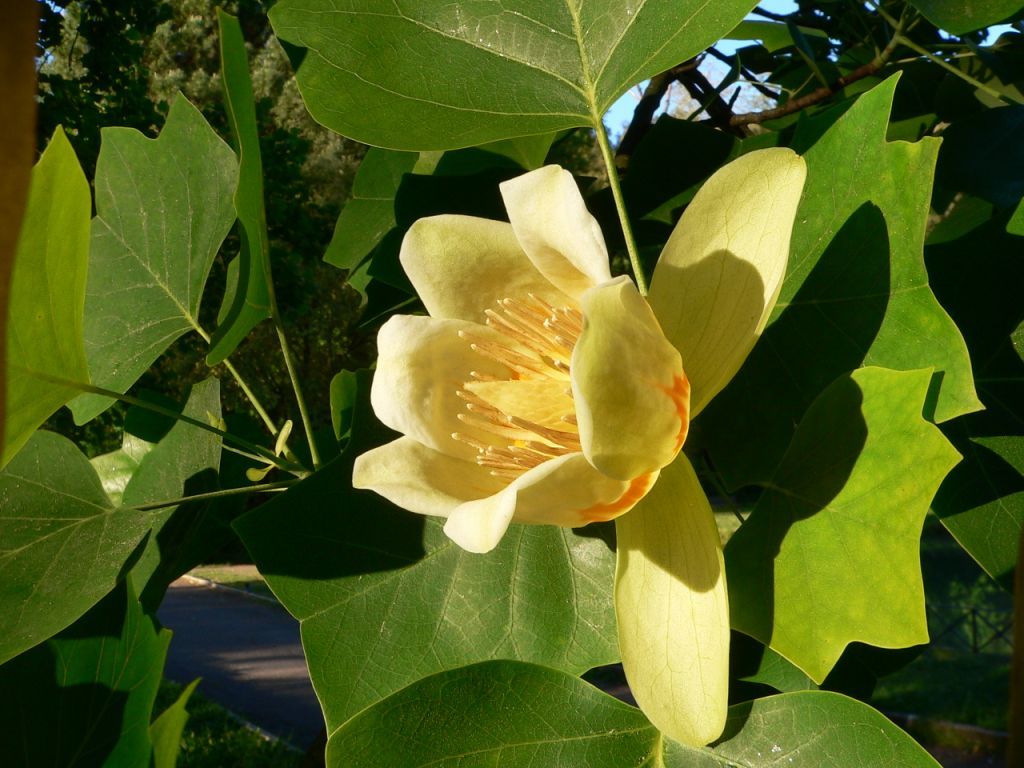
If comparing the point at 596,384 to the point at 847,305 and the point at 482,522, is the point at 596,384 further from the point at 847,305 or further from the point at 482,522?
the point at 847,305

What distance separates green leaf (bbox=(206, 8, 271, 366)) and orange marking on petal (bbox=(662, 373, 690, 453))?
Result: 279mm

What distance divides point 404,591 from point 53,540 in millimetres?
296

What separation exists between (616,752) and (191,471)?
0.45 m

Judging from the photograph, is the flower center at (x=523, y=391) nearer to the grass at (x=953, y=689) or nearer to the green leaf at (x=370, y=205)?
the green leaf at (x=370, y=205)

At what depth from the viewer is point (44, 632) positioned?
1.99 feet

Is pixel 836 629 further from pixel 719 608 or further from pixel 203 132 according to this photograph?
pixel 203 132

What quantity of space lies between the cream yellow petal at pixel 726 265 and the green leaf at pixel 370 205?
0.45m

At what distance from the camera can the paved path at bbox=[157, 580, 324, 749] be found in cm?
636

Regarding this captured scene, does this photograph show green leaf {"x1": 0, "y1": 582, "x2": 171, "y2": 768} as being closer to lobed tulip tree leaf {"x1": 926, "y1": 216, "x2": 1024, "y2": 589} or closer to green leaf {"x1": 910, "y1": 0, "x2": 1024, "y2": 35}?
lobed tulip tree leaf {"x1": 926, "y1": 216, "x2": 1024, "y2": 589}

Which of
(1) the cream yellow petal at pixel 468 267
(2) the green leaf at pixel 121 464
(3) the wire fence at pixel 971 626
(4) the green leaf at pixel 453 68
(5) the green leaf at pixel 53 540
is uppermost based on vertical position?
(4) the green leaf at pixel 453 68

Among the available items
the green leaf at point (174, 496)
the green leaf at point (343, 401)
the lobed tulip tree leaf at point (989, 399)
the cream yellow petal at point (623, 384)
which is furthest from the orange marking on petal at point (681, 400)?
the green leaf at point (174, 496)

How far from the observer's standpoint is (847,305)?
535mm

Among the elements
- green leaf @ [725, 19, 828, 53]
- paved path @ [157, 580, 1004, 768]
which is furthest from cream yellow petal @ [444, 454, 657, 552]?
paved path @ [157, 580, 1004, 768]

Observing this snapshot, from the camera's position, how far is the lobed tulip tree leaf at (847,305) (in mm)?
500
